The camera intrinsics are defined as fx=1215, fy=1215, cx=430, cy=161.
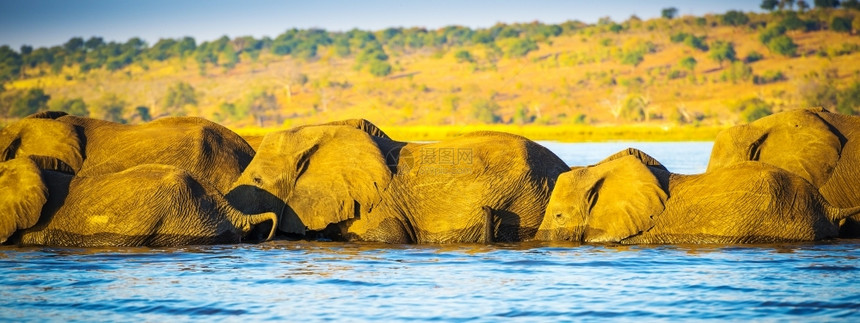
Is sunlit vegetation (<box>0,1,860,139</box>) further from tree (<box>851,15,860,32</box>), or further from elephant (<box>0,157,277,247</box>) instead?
elephant (<box>0,157,277,247</box>)

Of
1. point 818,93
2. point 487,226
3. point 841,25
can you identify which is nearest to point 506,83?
point 818,93

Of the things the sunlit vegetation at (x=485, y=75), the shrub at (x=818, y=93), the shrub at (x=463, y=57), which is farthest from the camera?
the shrub at (x=463, y=57)

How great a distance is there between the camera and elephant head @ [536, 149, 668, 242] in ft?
37.3

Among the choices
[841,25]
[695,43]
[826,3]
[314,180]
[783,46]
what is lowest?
[314,180]

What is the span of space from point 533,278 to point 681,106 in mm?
70982

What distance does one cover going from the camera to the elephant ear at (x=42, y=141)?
13.4 m

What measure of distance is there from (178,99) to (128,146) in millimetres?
86651

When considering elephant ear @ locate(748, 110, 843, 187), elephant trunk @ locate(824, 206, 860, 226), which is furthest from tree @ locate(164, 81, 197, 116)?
elephant trunk @ locate(824, 206, 860, 226)

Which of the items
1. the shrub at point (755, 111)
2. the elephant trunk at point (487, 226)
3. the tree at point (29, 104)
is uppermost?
the tree at point (29, 104)

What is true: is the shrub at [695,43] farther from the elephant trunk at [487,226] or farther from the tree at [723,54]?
the elephant trunk at [487,226]

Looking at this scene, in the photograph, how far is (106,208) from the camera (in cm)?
1136

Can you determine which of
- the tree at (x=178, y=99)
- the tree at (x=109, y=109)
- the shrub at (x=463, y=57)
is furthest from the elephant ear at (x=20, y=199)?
the shrub at (x=463, y=57)

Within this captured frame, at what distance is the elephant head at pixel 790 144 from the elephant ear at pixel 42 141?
7.16 m

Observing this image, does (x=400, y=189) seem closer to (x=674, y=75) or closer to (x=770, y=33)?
(x=674, y=75)
